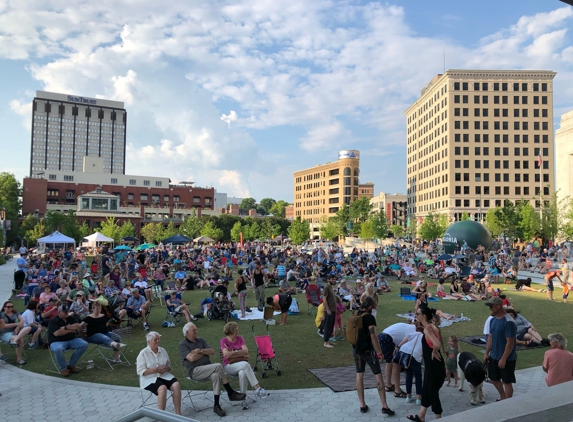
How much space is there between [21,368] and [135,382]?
307cm

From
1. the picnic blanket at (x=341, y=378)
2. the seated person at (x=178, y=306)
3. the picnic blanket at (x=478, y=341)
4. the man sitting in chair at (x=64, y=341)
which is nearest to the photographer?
the picnic blanket at (x=341, y=378)

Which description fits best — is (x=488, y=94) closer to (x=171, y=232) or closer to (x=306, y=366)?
(x=171, y=232)

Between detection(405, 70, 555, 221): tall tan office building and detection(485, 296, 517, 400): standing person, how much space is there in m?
85.3

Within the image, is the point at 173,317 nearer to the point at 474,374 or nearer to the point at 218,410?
the point at 218,410

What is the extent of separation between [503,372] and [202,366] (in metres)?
4.78

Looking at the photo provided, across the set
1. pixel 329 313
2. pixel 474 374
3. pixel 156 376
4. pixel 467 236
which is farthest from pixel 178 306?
pixel 467 236

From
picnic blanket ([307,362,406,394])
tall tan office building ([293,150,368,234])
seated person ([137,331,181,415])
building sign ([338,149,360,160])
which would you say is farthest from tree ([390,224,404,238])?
seated person ([137,331,181,415])

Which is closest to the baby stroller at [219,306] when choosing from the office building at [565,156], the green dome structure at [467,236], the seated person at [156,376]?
the seated person at [156,376]

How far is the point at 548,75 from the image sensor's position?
87500 mm

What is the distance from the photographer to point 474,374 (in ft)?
23.1

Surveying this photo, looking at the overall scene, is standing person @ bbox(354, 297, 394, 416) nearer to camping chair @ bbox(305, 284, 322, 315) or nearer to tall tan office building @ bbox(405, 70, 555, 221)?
camping chair @ bbox(305, 284, 322, 315)

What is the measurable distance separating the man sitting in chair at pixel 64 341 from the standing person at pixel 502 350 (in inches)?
311

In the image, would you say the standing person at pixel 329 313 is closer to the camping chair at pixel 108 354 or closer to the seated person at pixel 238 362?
the seated person at pixel 238 362

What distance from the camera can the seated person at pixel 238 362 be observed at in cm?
732
